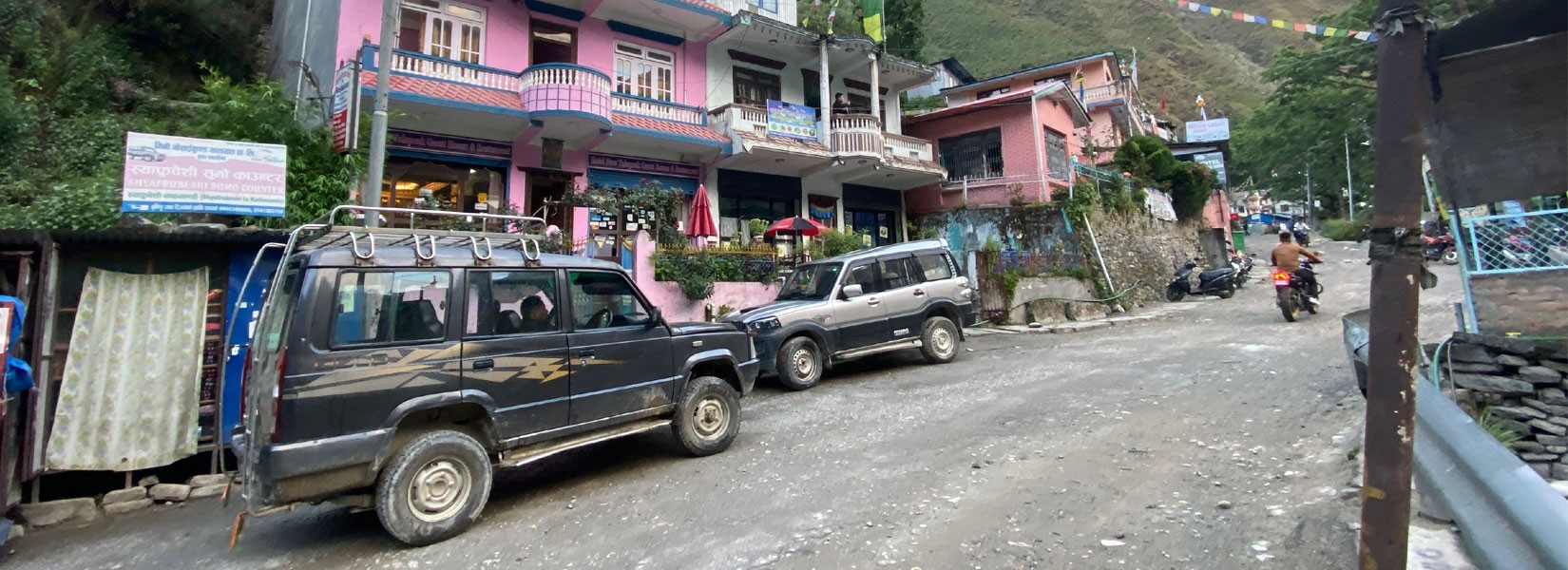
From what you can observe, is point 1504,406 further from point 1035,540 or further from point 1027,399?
point 1035,540

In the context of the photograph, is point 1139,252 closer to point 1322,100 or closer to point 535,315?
point 1322,100

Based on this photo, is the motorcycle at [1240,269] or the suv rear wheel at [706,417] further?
the motorcycle at [1240,269]

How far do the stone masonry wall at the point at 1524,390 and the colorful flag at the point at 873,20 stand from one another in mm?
15930

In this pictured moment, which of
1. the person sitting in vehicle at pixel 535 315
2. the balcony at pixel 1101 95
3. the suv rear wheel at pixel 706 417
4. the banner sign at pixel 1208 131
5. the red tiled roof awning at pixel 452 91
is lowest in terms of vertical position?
the suv rear wheel at pixel 706 417

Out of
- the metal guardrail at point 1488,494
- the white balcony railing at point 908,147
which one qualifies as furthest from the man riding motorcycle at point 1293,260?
the metal guardrail at point 1488,494

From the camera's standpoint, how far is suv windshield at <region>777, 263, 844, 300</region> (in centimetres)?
949

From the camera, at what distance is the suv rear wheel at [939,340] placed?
33.0ft

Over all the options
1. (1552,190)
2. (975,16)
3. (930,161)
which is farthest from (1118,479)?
(975,16)

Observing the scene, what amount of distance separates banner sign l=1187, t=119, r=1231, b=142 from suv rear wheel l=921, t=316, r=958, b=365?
39.6m

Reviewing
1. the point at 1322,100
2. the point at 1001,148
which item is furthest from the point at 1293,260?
the point at 1322,100

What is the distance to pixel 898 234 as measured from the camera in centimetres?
2102

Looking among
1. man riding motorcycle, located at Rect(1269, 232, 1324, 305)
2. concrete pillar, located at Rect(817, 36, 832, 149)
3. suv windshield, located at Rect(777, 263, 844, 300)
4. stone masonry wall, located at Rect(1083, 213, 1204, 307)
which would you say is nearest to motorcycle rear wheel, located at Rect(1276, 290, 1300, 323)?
man riding motorcycle, located at Rect(1269, 232, 1324, 305)

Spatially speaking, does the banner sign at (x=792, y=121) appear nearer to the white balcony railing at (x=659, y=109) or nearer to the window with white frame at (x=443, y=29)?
the white balcony railing at (x=659, y=109)

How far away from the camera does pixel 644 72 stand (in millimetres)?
15266
